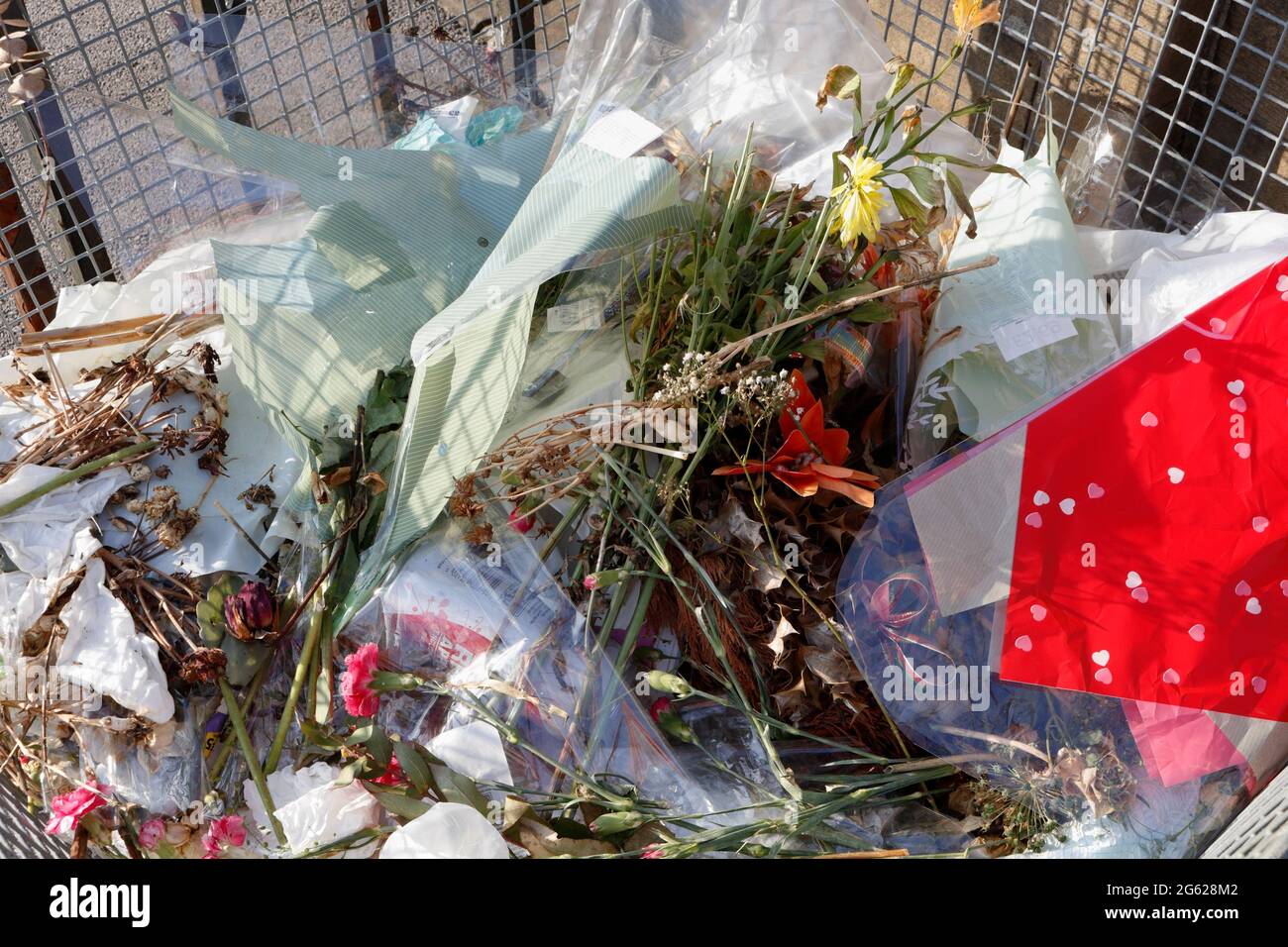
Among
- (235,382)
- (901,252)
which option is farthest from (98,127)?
(901,252)

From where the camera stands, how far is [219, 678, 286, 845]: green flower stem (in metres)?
1.18

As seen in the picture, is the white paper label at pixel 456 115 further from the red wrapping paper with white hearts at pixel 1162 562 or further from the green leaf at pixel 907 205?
the red wrapping paper with white hearts at pixel 1162 562

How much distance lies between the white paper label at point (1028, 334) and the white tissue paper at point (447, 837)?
70 cm

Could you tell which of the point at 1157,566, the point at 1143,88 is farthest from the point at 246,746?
the point at 1143,88

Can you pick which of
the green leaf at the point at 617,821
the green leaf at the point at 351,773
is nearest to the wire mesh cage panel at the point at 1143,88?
the green leaf at the point at 617,821

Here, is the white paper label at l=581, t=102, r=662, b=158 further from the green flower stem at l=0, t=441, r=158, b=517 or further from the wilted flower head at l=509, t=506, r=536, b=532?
the green flower stem at l=0, t=441, r=158, b=517

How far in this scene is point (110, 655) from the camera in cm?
119

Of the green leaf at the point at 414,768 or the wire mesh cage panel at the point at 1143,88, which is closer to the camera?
the green leaf at the point at 414,768

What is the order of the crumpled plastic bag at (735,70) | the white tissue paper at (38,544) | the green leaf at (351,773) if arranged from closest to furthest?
the green leaf at (351,773) < the white tissue paper at (38,544) < the crumpled plastic bag at (735,70)

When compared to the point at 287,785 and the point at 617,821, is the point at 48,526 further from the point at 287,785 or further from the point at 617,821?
the point at 617,821

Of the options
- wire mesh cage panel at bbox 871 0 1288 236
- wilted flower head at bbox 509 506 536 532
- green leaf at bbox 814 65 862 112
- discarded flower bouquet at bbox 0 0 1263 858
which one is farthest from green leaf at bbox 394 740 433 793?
wire mesh cage panel at bbox 871 0 1288 236

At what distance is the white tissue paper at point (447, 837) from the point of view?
1020 mm

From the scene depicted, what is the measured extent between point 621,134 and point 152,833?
2.89 ft

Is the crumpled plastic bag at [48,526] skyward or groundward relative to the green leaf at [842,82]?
groundward
